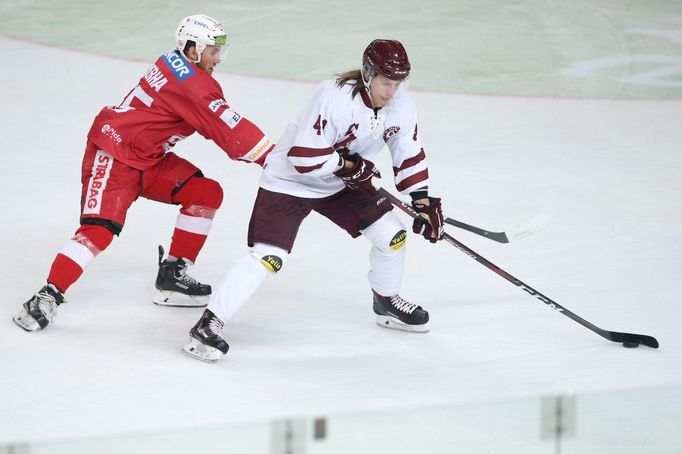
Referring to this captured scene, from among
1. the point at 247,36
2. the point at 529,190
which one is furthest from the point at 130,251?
the point at 247,36

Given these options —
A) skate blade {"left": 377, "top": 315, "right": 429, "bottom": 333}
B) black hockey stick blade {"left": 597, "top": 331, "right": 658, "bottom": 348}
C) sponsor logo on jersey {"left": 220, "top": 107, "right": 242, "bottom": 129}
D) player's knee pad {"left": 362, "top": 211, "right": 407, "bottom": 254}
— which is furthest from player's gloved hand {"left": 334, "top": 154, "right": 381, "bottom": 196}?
black hockey stick blade {"left": 597, "top": 331, "right": 658, "bottom": 348}

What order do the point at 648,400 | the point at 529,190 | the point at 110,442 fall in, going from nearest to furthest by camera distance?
the point at 110,442, the point at 648,400, the point at 529,190

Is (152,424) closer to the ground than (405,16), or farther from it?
closer to the ground

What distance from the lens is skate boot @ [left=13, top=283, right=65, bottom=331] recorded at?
13.3 ft

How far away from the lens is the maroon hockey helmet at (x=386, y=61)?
3791 mm

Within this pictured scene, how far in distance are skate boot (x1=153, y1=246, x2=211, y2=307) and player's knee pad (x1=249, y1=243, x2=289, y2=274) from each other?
64 cm

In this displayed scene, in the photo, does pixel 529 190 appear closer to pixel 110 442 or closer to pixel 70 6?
pixel 110 442

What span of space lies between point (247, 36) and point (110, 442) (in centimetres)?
778

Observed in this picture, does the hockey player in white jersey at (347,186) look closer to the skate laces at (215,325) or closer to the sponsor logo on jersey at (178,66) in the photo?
the skate laces at (215,325)

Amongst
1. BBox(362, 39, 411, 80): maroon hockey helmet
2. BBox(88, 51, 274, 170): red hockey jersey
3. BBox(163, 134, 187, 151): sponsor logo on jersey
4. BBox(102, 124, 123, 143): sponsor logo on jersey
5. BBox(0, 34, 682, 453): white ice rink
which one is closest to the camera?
BBox(0, 34, 682, 453): white ice rink

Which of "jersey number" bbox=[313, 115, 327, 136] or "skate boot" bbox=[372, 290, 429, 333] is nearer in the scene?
"jersey number" bbox=[313, 115, 327, 136]

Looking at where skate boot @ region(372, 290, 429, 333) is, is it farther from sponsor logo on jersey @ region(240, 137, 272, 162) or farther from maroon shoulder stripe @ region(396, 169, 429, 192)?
sponsor logo on jersey @ region(240, 137, 272, 162)

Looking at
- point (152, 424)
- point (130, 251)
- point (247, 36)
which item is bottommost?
point (152, 424)

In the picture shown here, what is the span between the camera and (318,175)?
3.90 m
